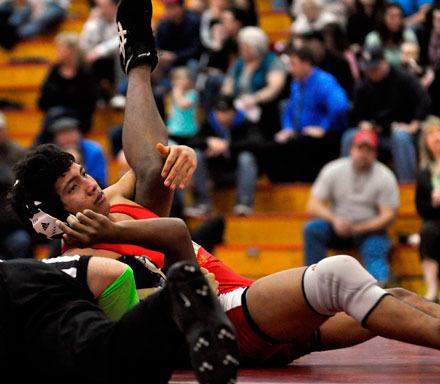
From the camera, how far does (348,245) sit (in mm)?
7625

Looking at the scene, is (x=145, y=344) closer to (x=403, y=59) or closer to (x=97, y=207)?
(x=97, y=207)

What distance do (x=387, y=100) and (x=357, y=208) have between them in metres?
1.02

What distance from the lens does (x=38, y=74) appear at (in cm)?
1079

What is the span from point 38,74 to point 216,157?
9.62ft

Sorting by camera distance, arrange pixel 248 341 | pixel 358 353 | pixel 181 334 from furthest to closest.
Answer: pixel 358 353 < pixel 248 341 < pixel 181 334

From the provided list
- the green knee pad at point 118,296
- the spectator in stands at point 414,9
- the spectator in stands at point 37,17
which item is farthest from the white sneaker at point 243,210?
the green knee pad at point 118,296

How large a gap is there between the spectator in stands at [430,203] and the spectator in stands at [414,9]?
2.18m

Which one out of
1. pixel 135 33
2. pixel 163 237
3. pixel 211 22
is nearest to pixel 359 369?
pixel 163 237

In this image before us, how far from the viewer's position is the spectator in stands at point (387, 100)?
26.8 ft

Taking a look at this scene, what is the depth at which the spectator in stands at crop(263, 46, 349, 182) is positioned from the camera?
827 centimetres

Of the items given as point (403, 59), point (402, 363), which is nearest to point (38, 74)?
point (403, 59)

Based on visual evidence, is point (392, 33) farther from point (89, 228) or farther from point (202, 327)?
point (202, 327)

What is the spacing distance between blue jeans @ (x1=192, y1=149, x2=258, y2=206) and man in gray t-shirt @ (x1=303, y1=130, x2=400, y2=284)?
677mm

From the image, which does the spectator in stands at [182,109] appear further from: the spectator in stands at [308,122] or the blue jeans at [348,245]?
the blue jeans at [348,245]
